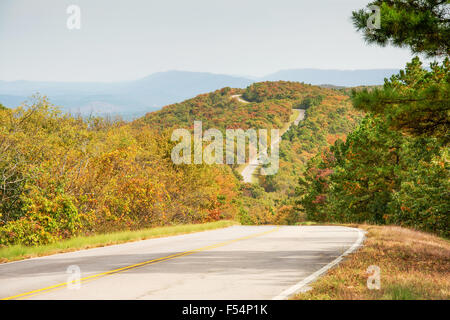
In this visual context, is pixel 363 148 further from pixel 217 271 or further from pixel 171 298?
pixel 171 298

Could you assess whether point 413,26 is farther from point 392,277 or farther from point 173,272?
point 173,272

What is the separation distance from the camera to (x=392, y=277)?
8.73 m

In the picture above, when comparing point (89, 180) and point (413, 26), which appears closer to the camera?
point (413, 26)

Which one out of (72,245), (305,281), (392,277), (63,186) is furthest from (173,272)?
(63,186)

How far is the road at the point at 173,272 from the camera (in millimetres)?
7691

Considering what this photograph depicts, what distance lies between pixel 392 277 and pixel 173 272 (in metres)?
4.56

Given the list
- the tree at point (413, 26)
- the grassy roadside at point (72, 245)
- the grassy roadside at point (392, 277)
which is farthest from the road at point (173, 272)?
the tree at point (413, 26)

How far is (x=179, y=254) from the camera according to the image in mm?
13680

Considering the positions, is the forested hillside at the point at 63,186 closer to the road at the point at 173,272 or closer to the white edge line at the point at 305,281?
the road at the point at 173,272

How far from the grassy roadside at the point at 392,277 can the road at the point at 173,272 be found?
552mm

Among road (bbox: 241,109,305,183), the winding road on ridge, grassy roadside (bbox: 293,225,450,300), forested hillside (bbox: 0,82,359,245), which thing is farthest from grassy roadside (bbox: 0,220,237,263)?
the winding road on ridge

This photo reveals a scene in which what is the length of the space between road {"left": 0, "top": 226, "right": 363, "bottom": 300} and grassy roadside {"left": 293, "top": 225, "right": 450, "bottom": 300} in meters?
0.55

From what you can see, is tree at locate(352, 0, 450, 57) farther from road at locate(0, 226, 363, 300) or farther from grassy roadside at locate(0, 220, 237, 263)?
grassy roadside at locate(0, 220, 237, 263)
